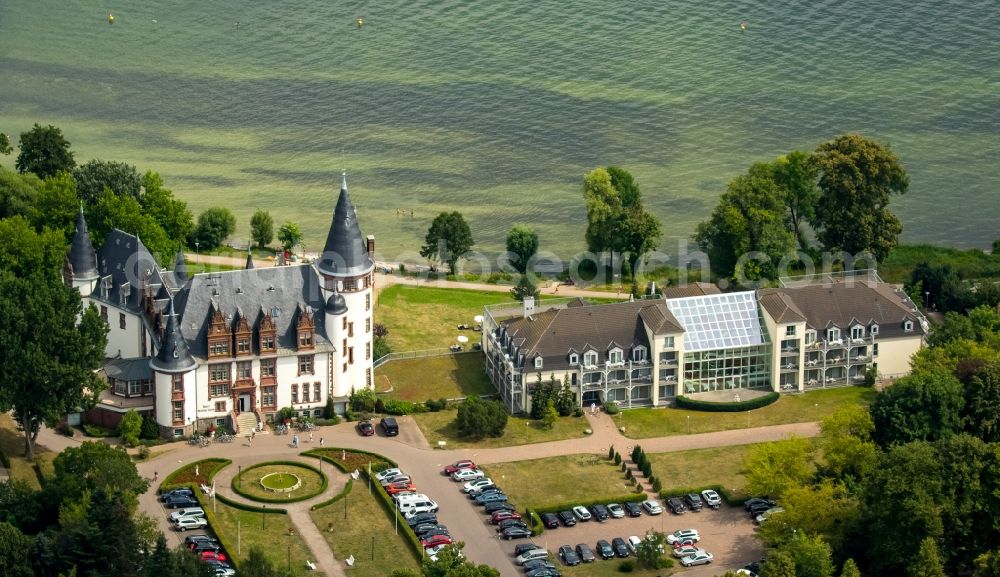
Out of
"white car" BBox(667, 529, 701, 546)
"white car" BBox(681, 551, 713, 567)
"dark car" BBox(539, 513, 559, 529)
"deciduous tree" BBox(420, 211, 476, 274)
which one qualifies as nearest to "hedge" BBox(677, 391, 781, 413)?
"white car" BBox(667, 529, 701, 546)

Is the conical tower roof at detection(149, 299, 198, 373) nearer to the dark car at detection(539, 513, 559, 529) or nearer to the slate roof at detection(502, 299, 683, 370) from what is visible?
the slate roof at detection(502, 299, 683, 370)

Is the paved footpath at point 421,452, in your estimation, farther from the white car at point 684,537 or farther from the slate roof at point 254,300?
the white car at point 684,537

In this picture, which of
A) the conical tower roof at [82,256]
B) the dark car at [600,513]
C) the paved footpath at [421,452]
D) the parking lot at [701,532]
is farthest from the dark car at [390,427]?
the conical tower roof at [82,256]

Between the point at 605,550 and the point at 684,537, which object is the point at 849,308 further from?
the point at 605,550

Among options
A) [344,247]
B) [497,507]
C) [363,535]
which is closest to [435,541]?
[363,535]

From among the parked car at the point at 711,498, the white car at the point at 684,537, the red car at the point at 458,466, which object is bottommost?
the white car at the point at 684,537

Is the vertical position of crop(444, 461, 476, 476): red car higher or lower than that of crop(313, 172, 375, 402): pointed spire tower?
lower
